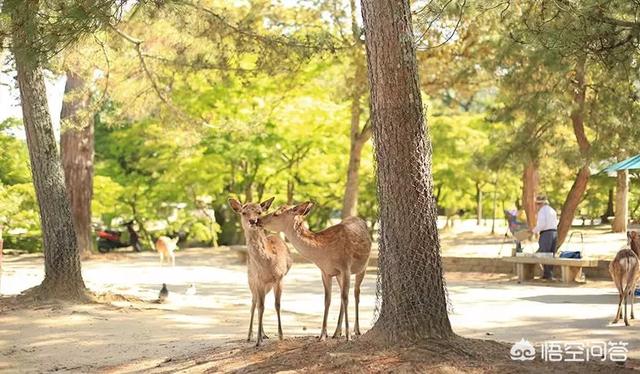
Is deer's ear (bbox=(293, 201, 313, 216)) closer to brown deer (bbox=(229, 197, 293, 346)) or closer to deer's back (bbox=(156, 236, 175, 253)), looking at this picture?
brown deer (bbox=(229, 197, 293, 346))

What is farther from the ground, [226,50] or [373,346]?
[226,50]

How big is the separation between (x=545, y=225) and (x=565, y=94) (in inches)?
108

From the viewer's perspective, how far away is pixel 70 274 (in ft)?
38.8

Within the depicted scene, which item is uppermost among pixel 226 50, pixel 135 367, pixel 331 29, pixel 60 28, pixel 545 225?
pixel 331 29

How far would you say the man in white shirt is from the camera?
15977 millimetres

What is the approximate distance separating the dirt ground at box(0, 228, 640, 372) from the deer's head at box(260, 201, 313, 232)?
1.01 metres

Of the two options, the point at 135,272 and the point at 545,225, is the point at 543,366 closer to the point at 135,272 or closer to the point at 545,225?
the point at 545,225

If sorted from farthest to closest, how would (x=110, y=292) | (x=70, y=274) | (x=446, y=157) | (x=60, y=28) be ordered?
1. (x=446, y=157)
2. (x=110, y=292)
3. (x=70, y=274)
4. (x=60, y=28)

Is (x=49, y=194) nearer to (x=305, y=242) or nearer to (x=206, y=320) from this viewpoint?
(x=206, y=320)

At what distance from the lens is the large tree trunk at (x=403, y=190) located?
6.53 m

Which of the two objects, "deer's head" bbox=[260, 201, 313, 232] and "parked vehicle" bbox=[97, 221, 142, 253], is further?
"parked vehicle" bbox=[97, 221, 142, 253]

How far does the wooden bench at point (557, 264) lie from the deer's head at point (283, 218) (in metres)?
9.10

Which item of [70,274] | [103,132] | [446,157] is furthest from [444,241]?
[70,274]

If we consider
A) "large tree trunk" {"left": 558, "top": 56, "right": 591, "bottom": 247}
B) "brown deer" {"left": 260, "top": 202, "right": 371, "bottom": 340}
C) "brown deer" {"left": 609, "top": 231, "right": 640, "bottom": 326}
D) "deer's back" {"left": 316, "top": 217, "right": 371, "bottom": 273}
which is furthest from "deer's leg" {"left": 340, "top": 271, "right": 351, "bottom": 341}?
"large tree trunk" {"left": 558, "top": 56, "right": 591, "bottom": 247}
